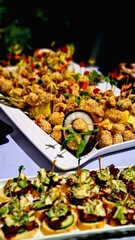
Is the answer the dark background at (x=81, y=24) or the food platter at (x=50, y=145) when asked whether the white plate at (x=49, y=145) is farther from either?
the dark background at (x=81, y=24)

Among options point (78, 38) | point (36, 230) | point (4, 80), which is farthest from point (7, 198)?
point (78, 38)

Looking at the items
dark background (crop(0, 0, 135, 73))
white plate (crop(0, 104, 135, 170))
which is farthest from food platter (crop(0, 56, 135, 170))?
dark background (crop(0, 0, 135, 73))

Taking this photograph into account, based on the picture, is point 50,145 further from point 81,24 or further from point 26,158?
point 81,24

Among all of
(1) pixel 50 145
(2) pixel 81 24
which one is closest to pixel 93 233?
(1) pixel 50 145

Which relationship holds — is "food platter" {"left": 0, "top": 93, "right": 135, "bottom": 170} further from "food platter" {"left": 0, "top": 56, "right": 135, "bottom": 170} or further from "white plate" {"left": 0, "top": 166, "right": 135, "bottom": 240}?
"white plate" {"left": 0, "top": 166, "right": 135, "bottom": 240}

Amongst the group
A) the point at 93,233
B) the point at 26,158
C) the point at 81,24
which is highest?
the point at 81,24

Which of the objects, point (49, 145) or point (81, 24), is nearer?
point (49, 145)

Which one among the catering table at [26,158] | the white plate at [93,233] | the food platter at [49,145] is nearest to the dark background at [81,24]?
the food platter at [49,145]

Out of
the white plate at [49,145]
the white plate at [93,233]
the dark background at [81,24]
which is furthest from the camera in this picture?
the dark background at [81,24]
